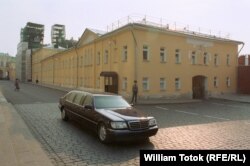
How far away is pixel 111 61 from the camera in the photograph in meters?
30.5

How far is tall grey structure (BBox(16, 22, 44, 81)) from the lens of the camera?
99.3 m

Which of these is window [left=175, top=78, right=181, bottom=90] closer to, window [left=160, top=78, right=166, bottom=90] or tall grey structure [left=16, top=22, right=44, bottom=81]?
window [left=160, top=78, right=166, bottom=90]

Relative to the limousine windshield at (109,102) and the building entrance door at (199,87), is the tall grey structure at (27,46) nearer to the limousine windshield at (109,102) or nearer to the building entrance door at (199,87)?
the building entrance door at (199,87)

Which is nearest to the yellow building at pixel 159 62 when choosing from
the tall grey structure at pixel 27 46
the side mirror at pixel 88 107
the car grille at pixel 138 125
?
the side mirror at pixel 88 107

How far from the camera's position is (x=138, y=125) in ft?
27.7

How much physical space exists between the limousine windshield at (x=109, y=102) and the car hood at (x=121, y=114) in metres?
0.47

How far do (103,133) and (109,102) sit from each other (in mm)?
1738

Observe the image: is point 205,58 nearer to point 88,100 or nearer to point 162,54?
point 162,54

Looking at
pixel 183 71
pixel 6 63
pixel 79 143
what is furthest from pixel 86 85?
pixel 6 63

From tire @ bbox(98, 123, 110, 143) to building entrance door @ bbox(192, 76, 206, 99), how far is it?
79.9 feet

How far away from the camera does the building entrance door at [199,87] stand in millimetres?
31834

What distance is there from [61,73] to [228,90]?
Answer: 32.9m

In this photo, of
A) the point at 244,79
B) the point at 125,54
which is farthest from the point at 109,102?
the point at 244,79

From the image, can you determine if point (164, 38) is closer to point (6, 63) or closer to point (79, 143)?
point (79, 143)
